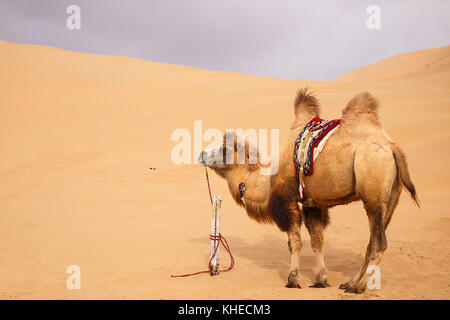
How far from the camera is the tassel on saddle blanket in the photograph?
5156mm

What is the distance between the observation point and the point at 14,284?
560 cm

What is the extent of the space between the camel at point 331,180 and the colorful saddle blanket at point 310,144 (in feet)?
0.30

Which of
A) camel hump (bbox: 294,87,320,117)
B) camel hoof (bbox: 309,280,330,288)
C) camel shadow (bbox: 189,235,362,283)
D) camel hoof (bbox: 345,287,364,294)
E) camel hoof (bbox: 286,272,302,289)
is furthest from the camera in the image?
camel shadow (bbox: 189,235,362,283)

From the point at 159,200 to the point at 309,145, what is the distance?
7616 millimetres

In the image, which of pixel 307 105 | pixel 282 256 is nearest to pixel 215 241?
pixel 282 256

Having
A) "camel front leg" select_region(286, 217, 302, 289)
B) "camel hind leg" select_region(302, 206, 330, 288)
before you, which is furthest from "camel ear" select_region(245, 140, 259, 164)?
"camel front leg" select_region(286, 217, 302, 289)

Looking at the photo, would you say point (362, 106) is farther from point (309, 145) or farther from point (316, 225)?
point (316, 225)

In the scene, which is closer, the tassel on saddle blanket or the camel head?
the tassel on saddle blanket

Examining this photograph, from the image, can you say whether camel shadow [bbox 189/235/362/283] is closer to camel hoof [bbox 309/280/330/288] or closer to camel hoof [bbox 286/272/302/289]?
camel hoof [bbox 309/280/330/288]

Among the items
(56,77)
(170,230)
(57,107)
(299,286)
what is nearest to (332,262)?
(299,286)

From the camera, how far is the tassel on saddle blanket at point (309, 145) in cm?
516

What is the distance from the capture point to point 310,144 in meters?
5.24

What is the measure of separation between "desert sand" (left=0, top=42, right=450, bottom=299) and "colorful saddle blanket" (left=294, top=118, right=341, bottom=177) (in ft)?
5.38
